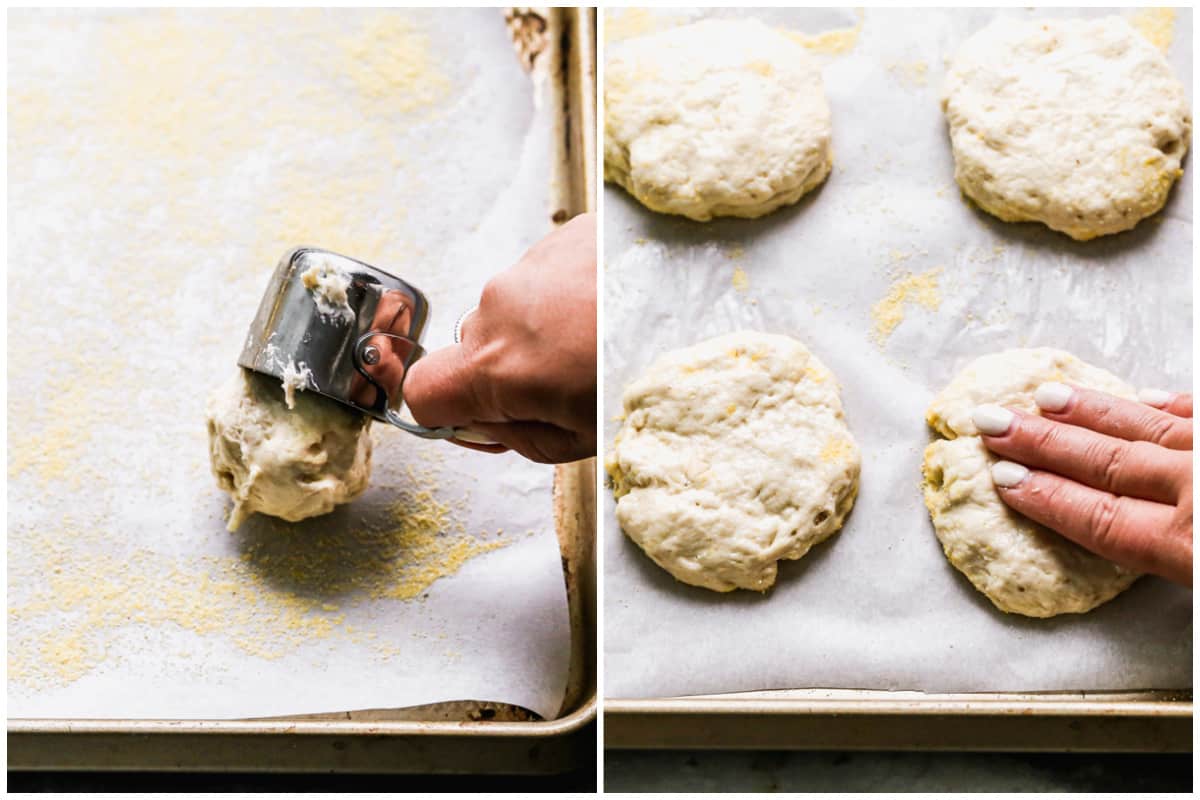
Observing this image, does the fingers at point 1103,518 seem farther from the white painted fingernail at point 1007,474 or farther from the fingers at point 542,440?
the fingers at point 542,440

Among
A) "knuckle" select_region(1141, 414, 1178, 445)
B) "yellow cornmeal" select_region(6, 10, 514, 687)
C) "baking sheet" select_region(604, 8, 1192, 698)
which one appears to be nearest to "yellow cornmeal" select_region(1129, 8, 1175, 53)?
"baking sheet" select_region(604, 8, 1192, 698)

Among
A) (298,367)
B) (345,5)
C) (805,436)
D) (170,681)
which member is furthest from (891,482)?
(345,5)

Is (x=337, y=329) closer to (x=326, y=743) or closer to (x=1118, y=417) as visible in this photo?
(x=326, y=743)

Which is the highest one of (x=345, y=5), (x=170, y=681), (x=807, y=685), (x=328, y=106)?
(x=345, y=5)

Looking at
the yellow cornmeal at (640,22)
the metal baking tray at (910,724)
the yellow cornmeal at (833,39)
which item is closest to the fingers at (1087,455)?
the metal baking tray at (910,724)

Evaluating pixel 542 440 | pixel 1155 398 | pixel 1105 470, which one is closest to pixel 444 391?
pixel 542 440

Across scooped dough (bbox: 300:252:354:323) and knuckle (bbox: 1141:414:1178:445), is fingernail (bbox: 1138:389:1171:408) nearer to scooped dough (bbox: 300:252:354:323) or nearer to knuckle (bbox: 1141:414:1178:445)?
knuckle (bbox: 1141:414:1178:445)

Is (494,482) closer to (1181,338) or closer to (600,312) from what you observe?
(600,312)
